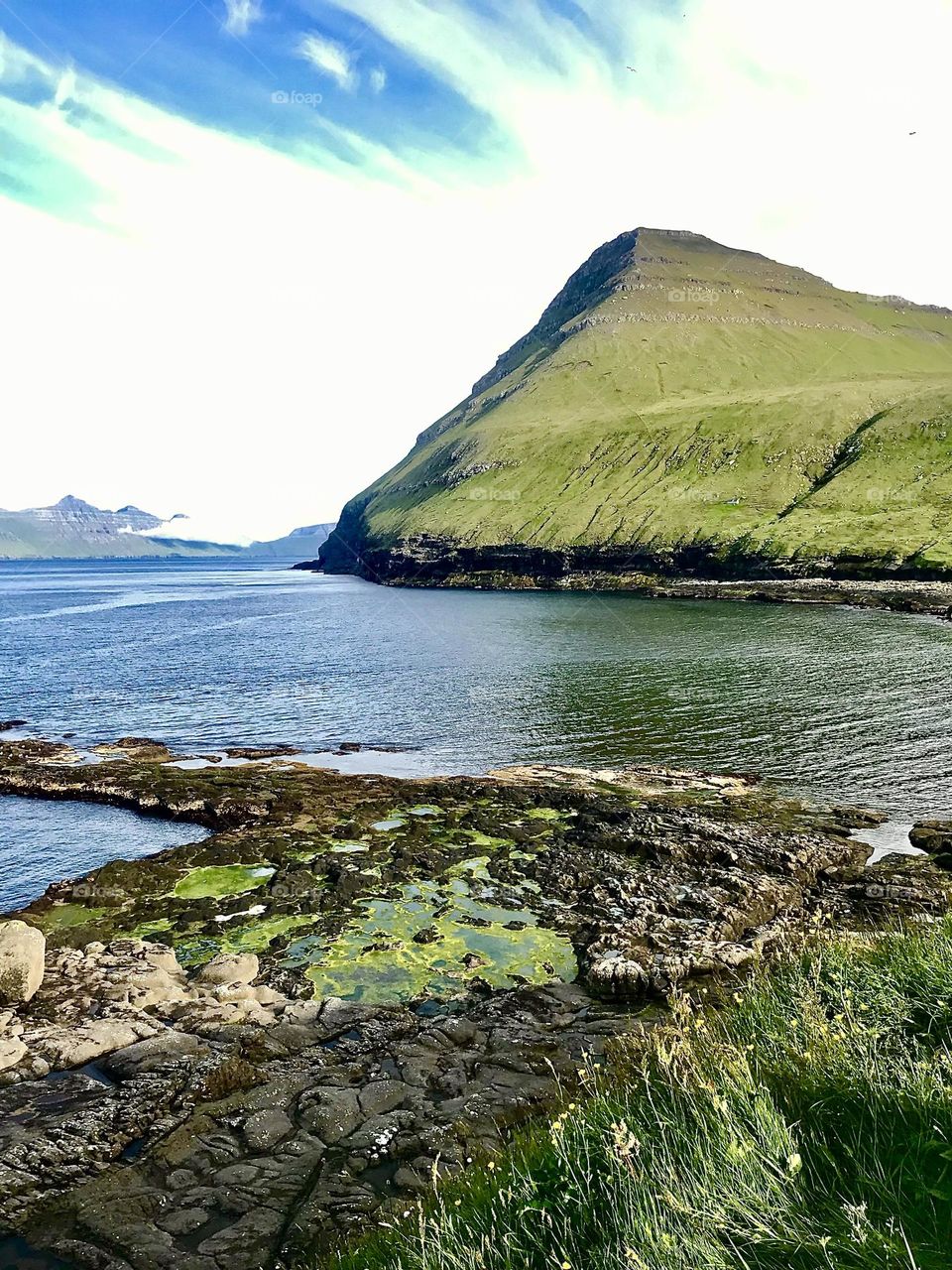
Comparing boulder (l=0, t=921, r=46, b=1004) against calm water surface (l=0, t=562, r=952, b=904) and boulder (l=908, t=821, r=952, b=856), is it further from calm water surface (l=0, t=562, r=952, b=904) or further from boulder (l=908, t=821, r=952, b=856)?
boulder (l=908, t=821, r=952, b=856)

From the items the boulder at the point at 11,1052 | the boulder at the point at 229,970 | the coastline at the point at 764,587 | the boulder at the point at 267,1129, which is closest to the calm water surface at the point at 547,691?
the coastline at the point at 764,587

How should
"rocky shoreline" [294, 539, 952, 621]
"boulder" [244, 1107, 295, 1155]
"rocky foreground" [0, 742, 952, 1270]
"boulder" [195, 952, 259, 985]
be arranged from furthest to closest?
"rocky shoreline" [294, 539, 952, 621], "boulder" [195, 952, 259, 985], "boulder" [244, 1107, 295, 1155], "rocky foreground" [0, 742, 952, 1270]

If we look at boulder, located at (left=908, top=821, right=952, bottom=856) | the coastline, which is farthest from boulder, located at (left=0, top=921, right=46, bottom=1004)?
the coastline

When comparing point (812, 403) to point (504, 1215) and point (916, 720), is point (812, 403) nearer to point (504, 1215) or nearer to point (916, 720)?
point (916, 720)

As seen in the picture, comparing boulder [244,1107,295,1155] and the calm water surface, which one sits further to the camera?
the calm water surface

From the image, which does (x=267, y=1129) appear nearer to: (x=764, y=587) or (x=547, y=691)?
(x=547, y=691)

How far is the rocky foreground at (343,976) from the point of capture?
1200 cm

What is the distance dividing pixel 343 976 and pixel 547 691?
41321 mm

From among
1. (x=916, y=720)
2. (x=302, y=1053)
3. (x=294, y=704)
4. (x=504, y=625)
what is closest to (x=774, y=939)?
(x=302, y=1053)

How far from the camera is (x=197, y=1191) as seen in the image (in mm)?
11883

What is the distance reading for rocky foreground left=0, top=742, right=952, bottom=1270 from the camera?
39.4 feet

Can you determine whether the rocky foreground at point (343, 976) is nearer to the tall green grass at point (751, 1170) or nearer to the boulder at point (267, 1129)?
the boulder at point (267, 1129)

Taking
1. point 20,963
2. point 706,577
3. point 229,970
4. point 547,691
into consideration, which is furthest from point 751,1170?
point 706,577

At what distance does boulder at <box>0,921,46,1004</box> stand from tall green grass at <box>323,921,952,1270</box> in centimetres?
1308
